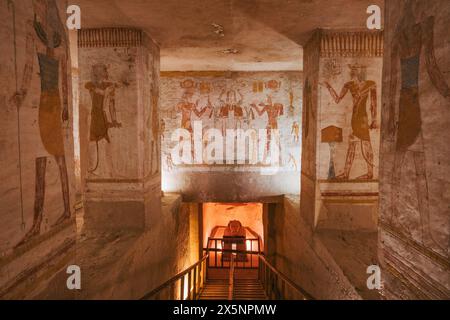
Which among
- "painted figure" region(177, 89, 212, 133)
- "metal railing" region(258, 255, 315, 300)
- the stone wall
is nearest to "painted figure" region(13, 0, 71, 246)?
the stone wall

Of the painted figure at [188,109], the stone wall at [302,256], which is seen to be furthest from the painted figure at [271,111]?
the stone wall at [302,256]

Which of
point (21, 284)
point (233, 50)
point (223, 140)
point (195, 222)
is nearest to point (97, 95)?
point (233, 50)

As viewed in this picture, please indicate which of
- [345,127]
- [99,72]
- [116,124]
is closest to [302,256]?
[345,127]

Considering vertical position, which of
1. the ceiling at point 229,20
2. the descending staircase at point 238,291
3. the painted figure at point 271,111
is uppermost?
the ceiling at point 229,20

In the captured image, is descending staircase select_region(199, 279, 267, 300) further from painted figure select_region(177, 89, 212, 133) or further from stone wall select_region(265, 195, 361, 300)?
painted figure select_region(177, 89, 212, 133)

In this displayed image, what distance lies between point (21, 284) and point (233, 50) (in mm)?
5165

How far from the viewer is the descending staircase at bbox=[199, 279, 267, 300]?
704cm

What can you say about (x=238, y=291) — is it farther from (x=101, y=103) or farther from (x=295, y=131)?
(x=101, y=103)

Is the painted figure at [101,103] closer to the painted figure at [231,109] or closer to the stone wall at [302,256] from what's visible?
the painted figure at [231,109]

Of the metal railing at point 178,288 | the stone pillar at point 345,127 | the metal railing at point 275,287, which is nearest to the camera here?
the metal railing at point 178,288

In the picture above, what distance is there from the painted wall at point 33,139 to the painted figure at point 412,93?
110 inches

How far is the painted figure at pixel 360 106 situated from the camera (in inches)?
181

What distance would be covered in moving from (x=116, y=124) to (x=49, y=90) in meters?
2.45

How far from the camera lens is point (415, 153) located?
6.83 feet
